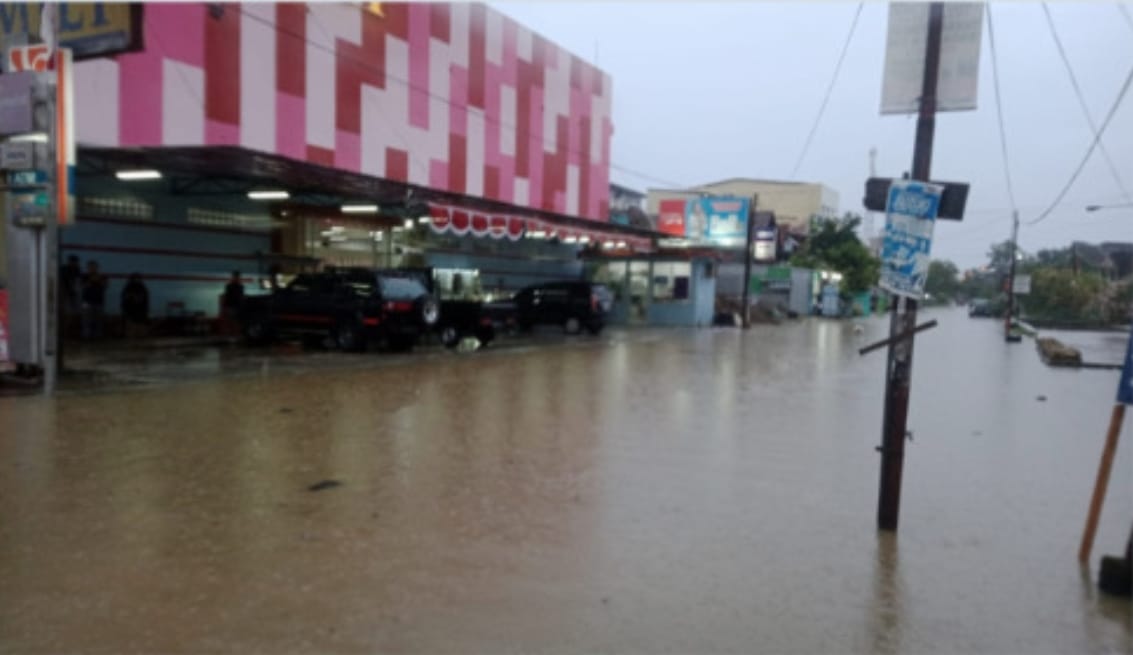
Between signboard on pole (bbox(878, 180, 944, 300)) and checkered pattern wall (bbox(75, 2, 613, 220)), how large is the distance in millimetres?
13561

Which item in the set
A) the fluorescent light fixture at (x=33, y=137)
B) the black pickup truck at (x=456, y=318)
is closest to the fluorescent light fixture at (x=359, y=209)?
the black pickup truck at (x=456, y=318)

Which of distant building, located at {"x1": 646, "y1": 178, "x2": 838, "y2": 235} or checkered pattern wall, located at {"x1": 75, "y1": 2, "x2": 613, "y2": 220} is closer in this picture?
checkered pattern wall, located at {"x1": 75, "y1": 2, "x2": 613, "y2": 220}

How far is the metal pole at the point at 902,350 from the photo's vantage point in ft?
17.7

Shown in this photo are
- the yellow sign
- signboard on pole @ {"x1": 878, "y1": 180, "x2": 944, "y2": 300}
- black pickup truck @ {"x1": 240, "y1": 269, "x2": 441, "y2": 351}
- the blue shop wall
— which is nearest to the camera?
signboard on pole @ {"x1": 878, "y1": 180, "x2": 944, "y2": 300}

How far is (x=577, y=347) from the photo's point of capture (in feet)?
68.7

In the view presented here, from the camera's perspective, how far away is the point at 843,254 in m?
57.4

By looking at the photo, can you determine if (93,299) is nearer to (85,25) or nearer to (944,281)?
(85,25)

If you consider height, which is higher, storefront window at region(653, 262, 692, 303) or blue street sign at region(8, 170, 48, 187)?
blue street sign at region(8, 170, 48, 187)

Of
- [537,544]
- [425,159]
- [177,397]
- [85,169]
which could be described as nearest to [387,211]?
[425,159]

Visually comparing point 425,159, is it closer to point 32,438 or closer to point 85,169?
point 85,169

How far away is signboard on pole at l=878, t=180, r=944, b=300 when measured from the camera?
5.20 m

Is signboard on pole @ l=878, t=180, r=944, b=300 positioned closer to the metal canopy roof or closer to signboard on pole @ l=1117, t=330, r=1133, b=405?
signboard on pole @ l=1117, t=330, r=1133, b=405

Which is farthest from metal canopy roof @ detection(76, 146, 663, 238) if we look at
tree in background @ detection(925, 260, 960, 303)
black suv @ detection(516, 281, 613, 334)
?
tree in background @ detection(925, 260, 960, 303)

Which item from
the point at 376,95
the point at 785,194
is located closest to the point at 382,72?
the point at 376,95
